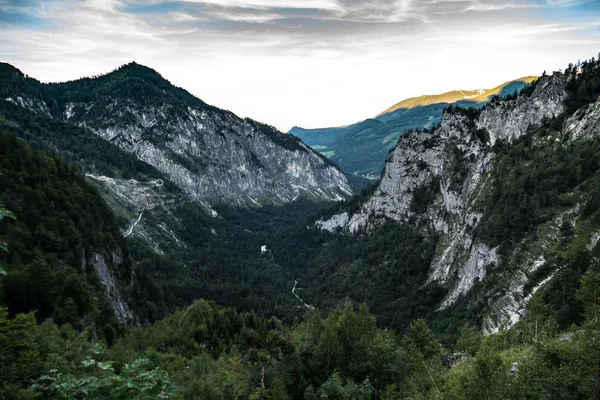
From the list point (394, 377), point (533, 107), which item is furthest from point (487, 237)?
point (394, 377)

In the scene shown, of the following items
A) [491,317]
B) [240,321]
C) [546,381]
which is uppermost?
[546,381]

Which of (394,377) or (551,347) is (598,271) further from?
(394,377)

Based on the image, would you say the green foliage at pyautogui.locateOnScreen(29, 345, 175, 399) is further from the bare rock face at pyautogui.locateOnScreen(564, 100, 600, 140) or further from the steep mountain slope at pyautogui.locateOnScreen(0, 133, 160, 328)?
the bare rock face at pyautogui.locateOnScreen(564, 100, 600, 140)

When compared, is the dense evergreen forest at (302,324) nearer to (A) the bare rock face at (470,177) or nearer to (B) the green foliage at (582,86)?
(B) the green foliage at (582,86)

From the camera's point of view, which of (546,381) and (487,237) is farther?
(487,237)

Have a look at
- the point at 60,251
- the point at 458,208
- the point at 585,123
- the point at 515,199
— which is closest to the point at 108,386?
the point at 60,251

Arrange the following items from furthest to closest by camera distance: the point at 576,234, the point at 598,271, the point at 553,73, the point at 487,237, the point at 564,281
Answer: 1. the point at 553,73
2. the point at 487,237
3. the point at 576,234
4. the point at 564,281
5. the point at 598,271

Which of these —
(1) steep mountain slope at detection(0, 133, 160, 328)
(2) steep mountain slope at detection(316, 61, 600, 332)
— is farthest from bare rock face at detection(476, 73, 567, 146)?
(1) steep mountain slope at detection(0, 133, 160, 328)
